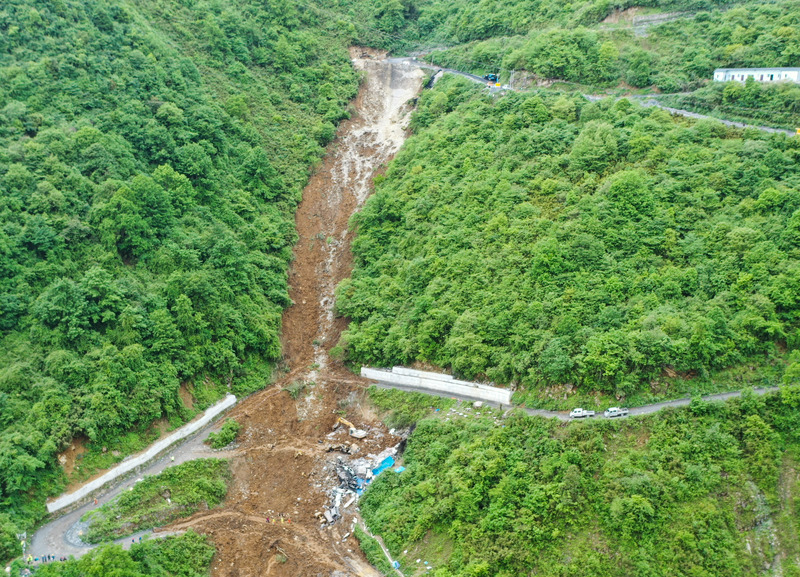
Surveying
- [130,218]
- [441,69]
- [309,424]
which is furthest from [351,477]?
[441,69]

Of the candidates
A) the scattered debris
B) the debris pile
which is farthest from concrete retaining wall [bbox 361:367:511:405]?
the debris pile

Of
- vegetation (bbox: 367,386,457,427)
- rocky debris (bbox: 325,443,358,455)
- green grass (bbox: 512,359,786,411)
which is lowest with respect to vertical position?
rocky debris (bbox: 325,443,358,455)

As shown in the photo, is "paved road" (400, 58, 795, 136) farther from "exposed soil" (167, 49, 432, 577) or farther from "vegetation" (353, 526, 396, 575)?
"vegetation" (353, 526, 396, 575)

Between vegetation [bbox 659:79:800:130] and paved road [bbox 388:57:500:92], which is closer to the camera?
vegetation [bbox 659:79:800:130]

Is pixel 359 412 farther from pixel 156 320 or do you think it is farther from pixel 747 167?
pixel 747 167

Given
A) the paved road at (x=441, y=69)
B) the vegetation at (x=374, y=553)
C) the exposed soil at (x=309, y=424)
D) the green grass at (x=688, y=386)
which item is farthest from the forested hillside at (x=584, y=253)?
the vegetation at (x=374, y=553)

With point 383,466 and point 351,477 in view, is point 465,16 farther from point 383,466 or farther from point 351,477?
point 351,477
